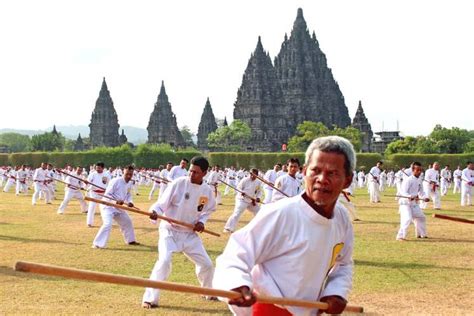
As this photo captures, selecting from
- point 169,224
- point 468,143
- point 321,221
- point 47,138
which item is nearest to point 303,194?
point 321,221

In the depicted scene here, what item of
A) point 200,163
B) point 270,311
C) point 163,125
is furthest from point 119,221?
point 163,125

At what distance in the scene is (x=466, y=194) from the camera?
28.5 meters

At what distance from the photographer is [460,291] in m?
9.41

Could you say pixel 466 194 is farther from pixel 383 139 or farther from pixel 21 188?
pixel 383 139

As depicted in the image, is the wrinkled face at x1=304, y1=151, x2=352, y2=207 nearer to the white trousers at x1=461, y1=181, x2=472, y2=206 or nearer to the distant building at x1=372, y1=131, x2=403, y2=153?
the white trousers at x1=461, y1=181, x2=472, y2=206

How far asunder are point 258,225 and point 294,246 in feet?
0.78

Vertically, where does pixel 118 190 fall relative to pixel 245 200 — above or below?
above

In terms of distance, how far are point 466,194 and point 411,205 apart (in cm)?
1424

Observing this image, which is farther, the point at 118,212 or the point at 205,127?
the point at 205,127

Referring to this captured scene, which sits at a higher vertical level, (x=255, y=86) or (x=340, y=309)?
(x=255, y=86)

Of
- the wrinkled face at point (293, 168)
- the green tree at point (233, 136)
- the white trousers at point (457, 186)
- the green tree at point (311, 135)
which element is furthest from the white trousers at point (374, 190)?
the green tree at point (233, 136)

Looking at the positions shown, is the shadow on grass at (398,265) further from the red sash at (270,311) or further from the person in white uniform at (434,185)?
the person in white uniform at (434,185)

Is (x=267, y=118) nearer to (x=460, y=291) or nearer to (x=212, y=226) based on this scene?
(x=212, y=226)

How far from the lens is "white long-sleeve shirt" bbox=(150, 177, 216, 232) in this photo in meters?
8.73
